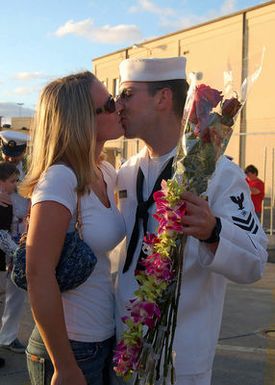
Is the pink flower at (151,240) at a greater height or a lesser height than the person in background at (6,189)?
greater

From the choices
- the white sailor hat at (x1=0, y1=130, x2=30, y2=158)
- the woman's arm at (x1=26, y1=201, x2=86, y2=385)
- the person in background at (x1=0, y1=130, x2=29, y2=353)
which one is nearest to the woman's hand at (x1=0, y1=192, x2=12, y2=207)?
the person in background at (x1=0, y1=130, x2=29, y2=353)

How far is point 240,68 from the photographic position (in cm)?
193

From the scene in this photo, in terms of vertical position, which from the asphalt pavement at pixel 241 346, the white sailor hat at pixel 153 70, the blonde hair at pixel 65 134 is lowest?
the asphalt pavement at pixel 241 346

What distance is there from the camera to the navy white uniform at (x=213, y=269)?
2.04m

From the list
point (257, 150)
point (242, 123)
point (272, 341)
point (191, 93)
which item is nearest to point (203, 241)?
point (191, 93)

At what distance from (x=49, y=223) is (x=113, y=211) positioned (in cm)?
47

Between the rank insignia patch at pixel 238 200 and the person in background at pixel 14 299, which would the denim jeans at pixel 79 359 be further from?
the person in background at pixel 14 299

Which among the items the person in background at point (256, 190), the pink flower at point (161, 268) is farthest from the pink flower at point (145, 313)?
the person in background at point (256, 190)

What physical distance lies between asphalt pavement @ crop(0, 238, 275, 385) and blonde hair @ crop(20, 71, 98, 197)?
2.82 metres

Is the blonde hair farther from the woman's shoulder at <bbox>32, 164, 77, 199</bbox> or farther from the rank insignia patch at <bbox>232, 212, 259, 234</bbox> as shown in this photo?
the rank insignia patch at <bbox>232, 212, 259, 234</bbox>

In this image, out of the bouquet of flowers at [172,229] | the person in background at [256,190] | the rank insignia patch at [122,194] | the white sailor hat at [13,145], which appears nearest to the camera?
the bouquet of flowers at [172,229]

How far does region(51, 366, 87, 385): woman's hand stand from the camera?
2041 millimetres

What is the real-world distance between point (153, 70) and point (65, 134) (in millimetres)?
755

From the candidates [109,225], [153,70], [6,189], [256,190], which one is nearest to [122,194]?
[109,225]
